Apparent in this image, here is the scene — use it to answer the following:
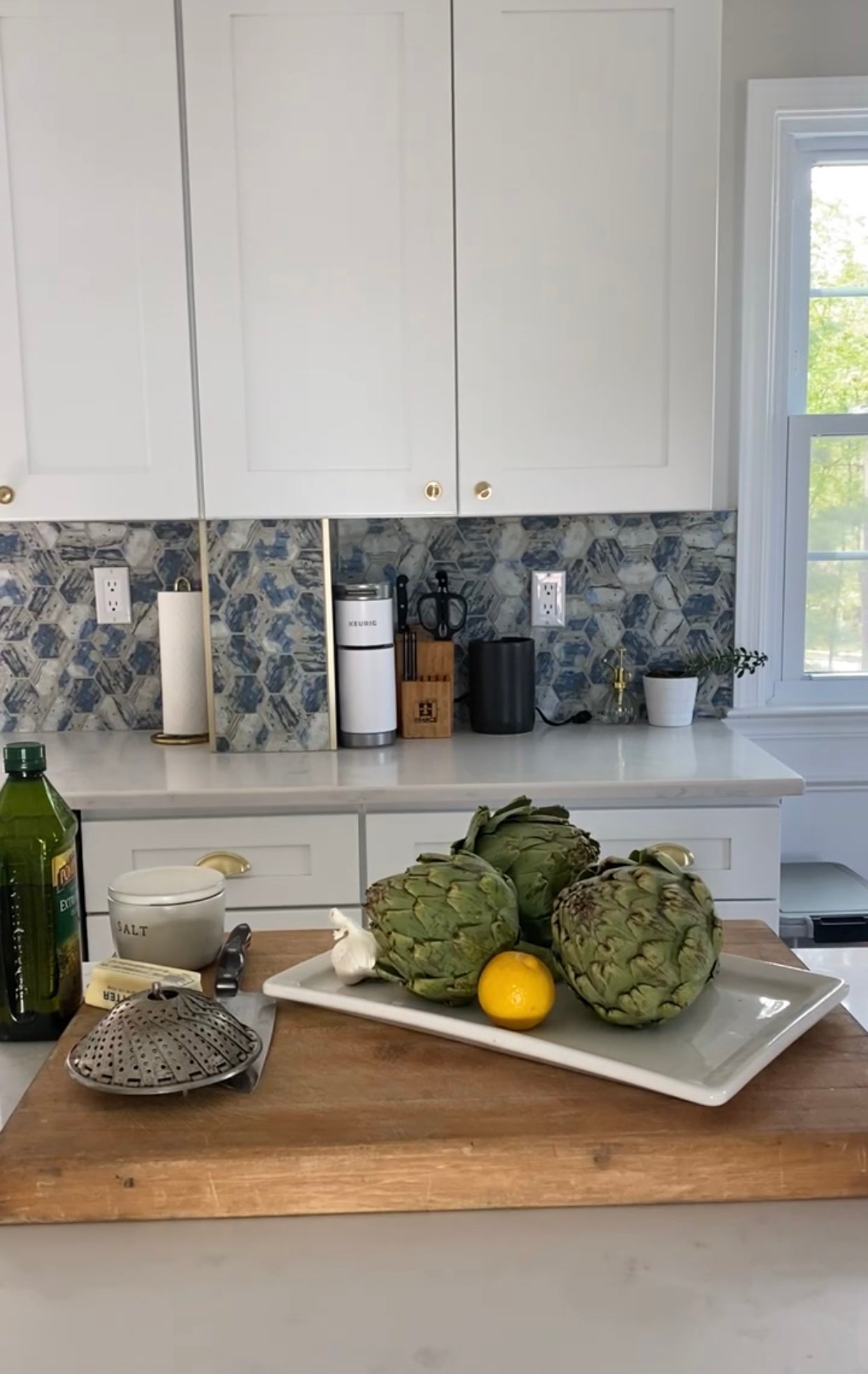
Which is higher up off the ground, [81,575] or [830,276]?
[830,276]

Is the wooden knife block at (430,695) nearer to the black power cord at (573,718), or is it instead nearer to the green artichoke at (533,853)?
the black power cord at (573,718)

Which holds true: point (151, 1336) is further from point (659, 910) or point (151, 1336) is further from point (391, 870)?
point (391, 870)

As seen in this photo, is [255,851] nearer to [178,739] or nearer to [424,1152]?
[178,739]

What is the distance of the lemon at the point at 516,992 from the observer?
100 centimetres

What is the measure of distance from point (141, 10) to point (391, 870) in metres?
1.61

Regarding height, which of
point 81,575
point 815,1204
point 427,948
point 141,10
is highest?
point 141,10

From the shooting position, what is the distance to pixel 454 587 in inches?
109

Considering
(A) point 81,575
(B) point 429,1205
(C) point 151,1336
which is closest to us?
(C) point 151,1336

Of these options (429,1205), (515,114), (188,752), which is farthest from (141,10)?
(429,1205)

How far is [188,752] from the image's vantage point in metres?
2.52

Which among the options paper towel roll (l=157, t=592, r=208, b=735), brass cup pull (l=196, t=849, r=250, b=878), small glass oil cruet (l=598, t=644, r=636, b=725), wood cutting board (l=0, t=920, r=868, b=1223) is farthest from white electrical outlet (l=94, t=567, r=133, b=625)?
wood cutting board (l=0, t=920, r=868, b=1223)

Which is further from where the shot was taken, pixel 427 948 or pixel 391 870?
pixel 391 870

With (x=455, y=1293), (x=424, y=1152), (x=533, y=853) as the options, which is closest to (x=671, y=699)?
(x=533, y=853)

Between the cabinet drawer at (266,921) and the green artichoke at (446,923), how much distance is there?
116 cm
